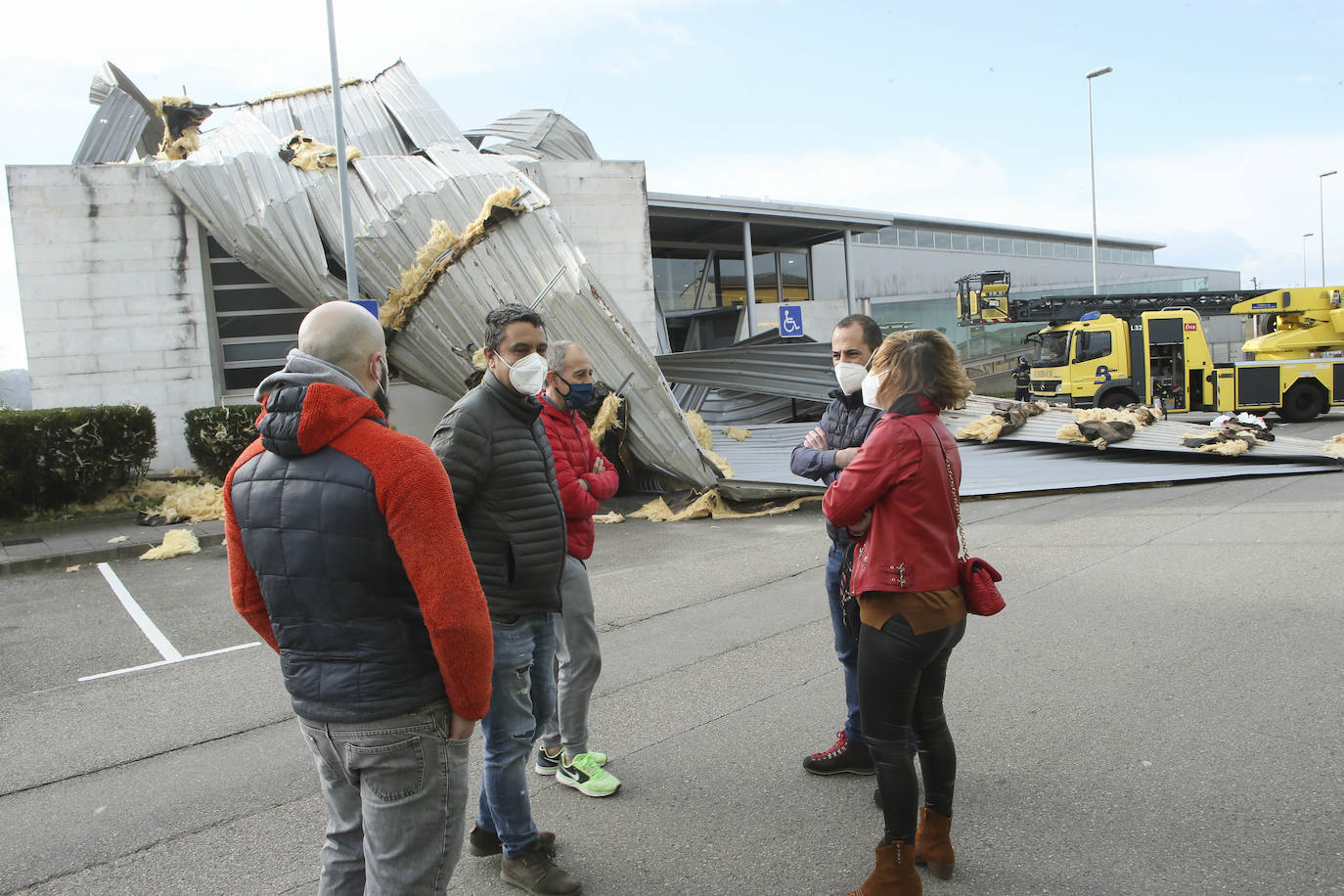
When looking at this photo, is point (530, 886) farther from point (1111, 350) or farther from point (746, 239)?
point (746, 239)

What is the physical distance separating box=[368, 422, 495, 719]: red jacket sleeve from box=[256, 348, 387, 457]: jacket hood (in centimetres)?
6

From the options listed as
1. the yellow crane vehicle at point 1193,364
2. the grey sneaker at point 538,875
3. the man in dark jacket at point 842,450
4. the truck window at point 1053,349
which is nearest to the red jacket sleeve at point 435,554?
the grey sneaker at point 538,875

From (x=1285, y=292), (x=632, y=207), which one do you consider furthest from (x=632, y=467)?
(x=1285, y=292)

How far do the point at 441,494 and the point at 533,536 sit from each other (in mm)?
964

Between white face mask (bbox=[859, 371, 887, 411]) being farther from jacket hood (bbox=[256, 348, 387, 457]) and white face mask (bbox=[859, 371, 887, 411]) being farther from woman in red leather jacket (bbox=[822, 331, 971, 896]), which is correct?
jacket hood (bbox=[256, 348, 387, 457])

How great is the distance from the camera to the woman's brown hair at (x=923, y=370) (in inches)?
105

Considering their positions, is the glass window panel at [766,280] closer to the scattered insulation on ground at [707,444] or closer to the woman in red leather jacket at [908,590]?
the scattered insulation on ground at [707,444]

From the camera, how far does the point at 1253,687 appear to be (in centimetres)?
404

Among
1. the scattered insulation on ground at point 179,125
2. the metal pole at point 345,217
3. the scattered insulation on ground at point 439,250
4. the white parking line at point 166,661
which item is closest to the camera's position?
the white parking line at point 166,661

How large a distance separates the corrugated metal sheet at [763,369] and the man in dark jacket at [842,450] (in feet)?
29.3

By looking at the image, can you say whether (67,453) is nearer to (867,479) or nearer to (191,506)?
(191,506)

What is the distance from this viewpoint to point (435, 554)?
1.83 m

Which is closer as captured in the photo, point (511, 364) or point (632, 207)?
point (511, 364)

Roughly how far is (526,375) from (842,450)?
1.23m
